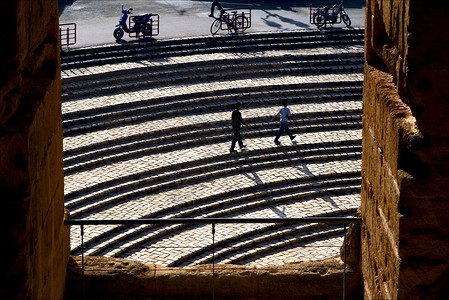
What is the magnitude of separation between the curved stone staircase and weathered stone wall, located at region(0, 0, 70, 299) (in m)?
9.16

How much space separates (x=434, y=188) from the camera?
500 centimetres

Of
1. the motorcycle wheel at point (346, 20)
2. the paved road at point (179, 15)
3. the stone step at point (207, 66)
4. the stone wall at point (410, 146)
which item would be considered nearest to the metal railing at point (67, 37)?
the paved road at point (179, 15)

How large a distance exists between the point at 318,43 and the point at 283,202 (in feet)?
28.4

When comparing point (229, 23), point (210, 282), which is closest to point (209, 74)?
point (229, 23)

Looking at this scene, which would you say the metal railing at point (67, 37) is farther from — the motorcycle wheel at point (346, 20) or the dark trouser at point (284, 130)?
the motorcycle wheel at point (346, 20)

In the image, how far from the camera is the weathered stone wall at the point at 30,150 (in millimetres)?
4523

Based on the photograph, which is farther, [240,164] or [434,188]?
[240,164]

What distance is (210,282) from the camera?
654 cm

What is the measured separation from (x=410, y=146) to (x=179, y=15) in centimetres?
2454

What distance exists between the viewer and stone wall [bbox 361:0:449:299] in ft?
15.6

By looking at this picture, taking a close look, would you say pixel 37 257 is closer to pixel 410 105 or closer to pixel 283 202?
pixel 410 105

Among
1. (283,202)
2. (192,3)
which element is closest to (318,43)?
(192,3)

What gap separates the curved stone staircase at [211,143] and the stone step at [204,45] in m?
0.03

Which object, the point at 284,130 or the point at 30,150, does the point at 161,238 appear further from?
the point at 30,150
